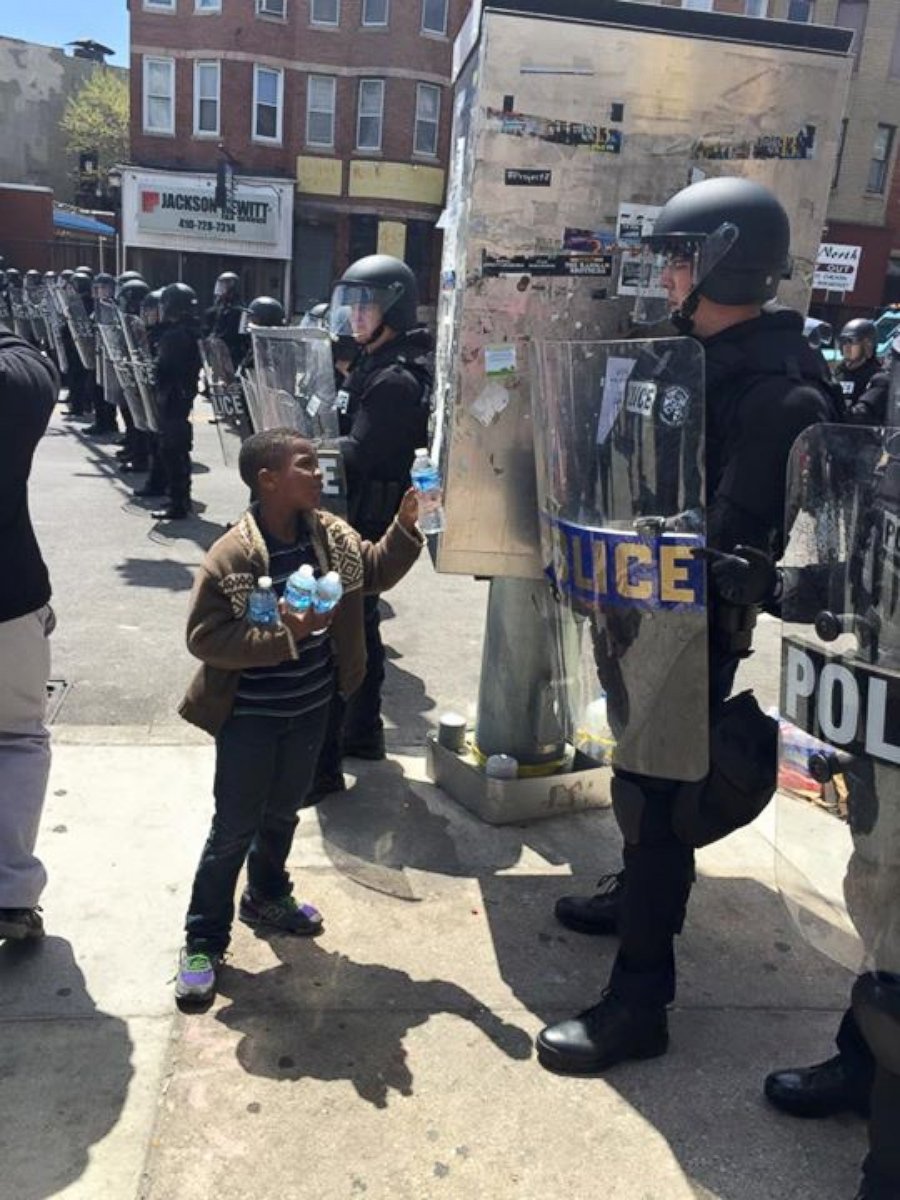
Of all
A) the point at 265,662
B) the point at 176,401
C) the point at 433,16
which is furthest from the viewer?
the point at 433,16

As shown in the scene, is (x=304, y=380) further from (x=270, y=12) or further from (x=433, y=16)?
(x=270, y=12)

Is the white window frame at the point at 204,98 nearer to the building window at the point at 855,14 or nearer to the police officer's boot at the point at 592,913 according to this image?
the building window at the point at 855,14

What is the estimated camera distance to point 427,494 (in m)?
3.02

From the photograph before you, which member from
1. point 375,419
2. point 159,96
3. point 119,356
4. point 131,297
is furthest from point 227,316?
point 159,96

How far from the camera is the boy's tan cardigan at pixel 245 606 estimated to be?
2.55 metres

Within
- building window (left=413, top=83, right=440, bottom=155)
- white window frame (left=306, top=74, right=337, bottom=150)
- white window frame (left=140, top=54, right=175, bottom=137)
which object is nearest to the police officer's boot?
building window (left=413, top=83, right=440, bottom=155)

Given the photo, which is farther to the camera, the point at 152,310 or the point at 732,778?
the point at 152,310

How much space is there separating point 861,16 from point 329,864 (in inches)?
1176

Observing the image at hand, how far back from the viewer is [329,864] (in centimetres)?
348

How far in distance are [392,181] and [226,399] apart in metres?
21.5

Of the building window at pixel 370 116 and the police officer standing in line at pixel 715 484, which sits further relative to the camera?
the building window at pixel 370 116

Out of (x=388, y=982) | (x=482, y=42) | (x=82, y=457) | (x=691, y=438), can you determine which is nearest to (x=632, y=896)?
(x=388, y=982)

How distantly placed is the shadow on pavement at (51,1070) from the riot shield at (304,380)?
221 centimetres

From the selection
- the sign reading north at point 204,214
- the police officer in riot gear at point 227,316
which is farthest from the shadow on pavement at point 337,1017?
the sign reading north at point 204,214
